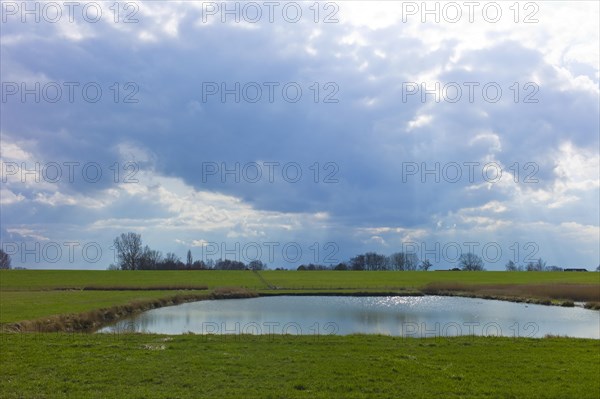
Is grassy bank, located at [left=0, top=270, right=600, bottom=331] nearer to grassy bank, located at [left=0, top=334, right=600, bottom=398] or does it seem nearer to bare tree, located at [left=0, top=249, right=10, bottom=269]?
grassy bank, located at [left=0, top=334, right=600, bottom=398]

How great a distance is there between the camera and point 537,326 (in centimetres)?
3106

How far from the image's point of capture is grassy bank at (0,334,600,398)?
11.7 meters

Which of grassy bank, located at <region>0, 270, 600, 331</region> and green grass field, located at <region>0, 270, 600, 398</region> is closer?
green grass field, located at <region>0, 270, 600, 398</region>

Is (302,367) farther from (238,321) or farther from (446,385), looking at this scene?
(238,321)

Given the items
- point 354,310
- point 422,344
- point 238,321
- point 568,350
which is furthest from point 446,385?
point 354,310

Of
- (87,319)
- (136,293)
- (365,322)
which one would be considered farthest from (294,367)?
(136,293)

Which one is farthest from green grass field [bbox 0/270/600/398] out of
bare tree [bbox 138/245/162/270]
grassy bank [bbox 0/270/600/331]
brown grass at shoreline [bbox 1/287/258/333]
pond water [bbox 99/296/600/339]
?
bare tree [bbox 138/245/162/270]

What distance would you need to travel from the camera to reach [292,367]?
1413 cm

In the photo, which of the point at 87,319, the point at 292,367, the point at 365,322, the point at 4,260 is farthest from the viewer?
the point at 4,260

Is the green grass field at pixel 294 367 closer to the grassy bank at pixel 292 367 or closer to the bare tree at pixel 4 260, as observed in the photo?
the grassy bank at pixel 292 367

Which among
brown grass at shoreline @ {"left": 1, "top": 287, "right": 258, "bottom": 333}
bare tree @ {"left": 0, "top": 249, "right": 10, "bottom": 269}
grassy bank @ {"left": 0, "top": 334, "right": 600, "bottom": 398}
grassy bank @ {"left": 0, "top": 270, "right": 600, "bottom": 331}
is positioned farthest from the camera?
bare tree @ {"left": 0, "top": 249, "right": 10, "bottom": 269}

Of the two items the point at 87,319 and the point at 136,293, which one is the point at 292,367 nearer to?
the point at 87,319

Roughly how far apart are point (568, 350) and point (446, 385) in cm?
850

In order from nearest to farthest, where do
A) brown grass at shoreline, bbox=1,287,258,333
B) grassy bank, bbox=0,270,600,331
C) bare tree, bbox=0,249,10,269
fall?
brown grass at shoreline, bbox=1,287,258,333 → grassy bank, bbox=0,270,600,331 → bare tree, bbox=0,249,10,269
